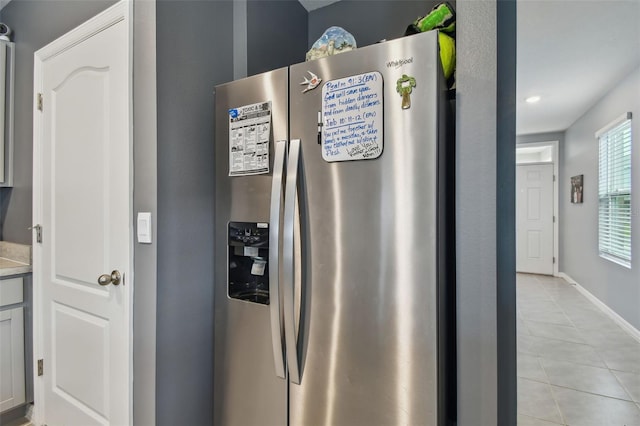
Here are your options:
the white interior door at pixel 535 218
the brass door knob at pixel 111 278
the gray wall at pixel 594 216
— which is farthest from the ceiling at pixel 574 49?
the brass door knob at pixel 111 278

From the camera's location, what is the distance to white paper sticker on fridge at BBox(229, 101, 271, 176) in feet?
4.16

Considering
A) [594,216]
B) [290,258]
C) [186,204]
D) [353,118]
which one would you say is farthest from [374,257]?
[594,216]

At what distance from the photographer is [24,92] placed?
2064 millimetres

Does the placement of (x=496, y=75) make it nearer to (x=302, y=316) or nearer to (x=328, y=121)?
(x=328, y=121)

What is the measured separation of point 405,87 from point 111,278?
4.65 ft

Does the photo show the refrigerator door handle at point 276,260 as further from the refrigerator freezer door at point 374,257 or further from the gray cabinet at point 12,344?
the gray cabinet at point 12,344

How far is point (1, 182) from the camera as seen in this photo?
2.11 meters

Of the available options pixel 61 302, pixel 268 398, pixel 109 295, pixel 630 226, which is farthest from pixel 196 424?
pixel 630 226

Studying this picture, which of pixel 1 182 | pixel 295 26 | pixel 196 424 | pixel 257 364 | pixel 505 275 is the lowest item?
pixel 196 424

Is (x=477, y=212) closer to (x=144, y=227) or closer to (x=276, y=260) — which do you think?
(x=276, y=260)

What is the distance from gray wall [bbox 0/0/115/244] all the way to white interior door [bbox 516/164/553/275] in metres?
6.76

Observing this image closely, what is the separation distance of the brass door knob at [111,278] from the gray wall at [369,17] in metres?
1.76

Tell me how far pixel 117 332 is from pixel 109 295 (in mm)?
168

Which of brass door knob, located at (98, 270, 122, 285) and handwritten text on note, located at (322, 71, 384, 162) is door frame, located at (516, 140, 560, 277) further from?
brass door knob, located at (98, 270, 122, 285)
